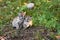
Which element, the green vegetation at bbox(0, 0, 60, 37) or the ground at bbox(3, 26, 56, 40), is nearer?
the ground at bbox(3, 26, 56, 40)

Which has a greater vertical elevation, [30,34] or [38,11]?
[38,11]

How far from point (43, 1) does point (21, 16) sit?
0.60 meters

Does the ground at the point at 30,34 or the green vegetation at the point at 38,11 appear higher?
the green vegetation at the point at 38,11

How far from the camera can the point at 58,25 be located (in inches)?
138

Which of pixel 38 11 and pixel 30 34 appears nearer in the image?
pixel 30 34

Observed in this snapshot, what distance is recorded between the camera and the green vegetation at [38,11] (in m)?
3.57

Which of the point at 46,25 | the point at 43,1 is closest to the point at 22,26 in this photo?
the point at 46,25

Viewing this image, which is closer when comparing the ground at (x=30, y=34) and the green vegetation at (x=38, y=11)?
the ground at (x=30, y=34)

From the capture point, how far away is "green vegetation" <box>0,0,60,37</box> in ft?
11.7

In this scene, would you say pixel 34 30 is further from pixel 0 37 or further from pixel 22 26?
pixel 0 37

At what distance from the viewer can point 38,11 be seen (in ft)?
12.5

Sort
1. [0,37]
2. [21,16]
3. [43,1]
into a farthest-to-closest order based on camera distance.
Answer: [43,1], [21,16], [0,37]

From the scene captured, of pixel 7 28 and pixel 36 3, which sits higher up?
pixel 36 3

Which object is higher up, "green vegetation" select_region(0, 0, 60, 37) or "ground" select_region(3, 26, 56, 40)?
"green vegetation" select_region(0, 0, 60, 37)
